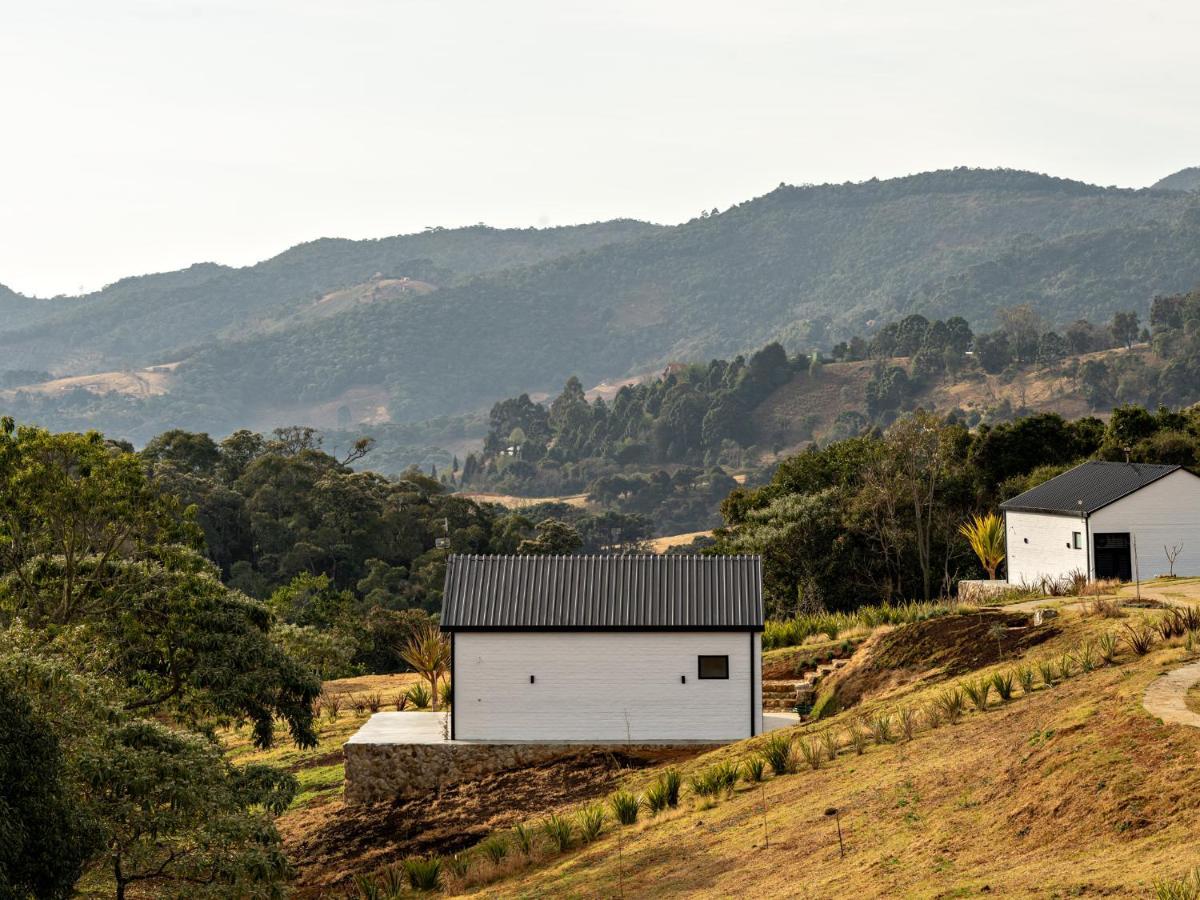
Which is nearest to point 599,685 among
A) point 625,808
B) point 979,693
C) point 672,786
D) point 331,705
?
point 672,786

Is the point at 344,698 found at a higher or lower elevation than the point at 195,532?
lower

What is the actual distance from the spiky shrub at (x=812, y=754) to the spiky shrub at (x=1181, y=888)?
9392 mm

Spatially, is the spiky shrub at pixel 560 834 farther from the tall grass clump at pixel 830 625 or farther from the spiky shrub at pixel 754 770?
the tall grass clump at pixel 830 625

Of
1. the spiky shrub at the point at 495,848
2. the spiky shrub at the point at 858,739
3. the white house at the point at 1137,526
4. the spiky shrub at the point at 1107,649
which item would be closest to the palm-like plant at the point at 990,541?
the white house at the point at 1137,526

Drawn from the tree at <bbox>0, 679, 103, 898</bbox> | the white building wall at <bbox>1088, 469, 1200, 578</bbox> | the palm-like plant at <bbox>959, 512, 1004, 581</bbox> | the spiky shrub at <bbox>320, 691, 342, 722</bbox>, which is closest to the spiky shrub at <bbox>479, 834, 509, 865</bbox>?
the tree at <bbox>0, 679, 103, 898</bbox>

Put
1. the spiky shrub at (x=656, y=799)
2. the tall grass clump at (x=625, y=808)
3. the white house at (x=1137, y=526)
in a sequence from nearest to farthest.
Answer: the tall grass clump at (x=625, y=808) → the spiky shrub at (x=656, y=799) → the white house at (x=1137, y=526)

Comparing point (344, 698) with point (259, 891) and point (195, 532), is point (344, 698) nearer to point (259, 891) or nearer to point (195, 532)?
point (195, 532)

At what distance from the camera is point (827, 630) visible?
35906 mm

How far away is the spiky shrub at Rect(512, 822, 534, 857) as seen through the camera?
2147 cm

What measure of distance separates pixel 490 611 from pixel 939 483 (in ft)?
107

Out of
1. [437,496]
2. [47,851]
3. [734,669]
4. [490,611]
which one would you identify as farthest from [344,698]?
[437,496]

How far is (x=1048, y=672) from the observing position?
22.7 m

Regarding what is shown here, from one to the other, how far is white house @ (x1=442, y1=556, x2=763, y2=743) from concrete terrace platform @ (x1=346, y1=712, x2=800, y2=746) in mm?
144

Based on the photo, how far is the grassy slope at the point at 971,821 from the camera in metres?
14.6
